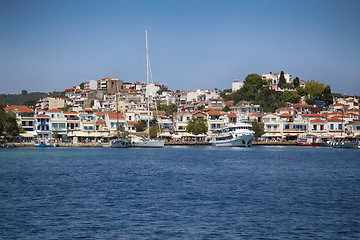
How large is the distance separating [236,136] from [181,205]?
2254 inches

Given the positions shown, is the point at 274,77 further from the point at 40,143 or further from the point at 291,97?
the point at 40,143

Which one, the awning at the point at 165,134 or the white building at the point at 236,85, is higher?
the white building at the point at 236,85

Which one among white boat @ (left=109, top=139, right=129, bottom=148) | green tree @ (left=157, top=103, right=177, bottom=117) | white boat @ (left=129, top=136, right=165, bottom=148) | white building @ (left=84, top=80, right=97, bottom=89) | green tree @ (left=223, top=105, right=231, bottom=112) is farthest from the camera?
white building @ (left=84, top=80, right=97, bottom=89)

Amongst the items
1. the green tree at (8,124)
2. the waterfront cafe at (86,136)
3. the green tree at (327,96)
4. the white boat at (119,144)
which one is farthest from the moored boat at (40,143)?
the green tree at (327,96)

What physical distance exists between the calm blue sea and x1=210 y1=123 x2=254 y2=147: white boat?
130 feet

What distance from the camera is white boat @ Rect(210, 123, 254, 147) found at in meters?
78.9

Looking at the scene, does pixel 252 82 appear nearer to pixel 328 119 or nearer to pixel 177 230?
pixel 328 119

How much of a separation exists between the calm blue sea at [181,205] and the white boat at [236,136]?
130 ft

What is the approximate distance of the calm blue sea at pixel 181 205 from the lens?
61.2ft

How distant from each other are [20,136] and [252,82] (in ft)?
199

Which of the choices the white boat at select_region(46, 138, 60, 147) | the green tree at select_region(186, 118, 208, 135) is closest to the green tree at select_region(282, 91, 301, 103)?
the green tree at select_region(186, 118, 208, 135)

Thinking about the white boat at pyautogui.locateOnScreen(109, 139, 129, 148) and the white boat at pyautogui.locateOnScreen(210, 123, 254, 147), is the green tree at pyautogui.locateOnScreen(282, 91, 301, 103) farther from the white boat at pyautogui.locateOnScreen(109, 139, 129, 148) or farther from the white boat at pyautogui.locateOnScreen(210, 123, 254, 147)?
the white boat at pyautogui.locateOnScreen(109, 139, 129, 148)

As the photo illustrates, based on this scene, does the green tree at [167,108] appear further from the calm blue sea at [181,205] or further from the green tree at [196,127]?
the calm blue sea at [181,205]

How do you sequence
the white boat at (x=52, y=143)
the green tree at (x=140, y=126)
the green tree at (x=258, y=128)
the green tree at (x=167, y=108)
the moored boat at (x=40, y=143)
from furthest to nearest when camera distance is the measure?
the green tree at (x=167, y=108) < the green tree at (x=140, y=126) < the green tree at (x=258, y=128) < the white boat at (x=52, y=143) < the moored boat at (x=40, y=143)
